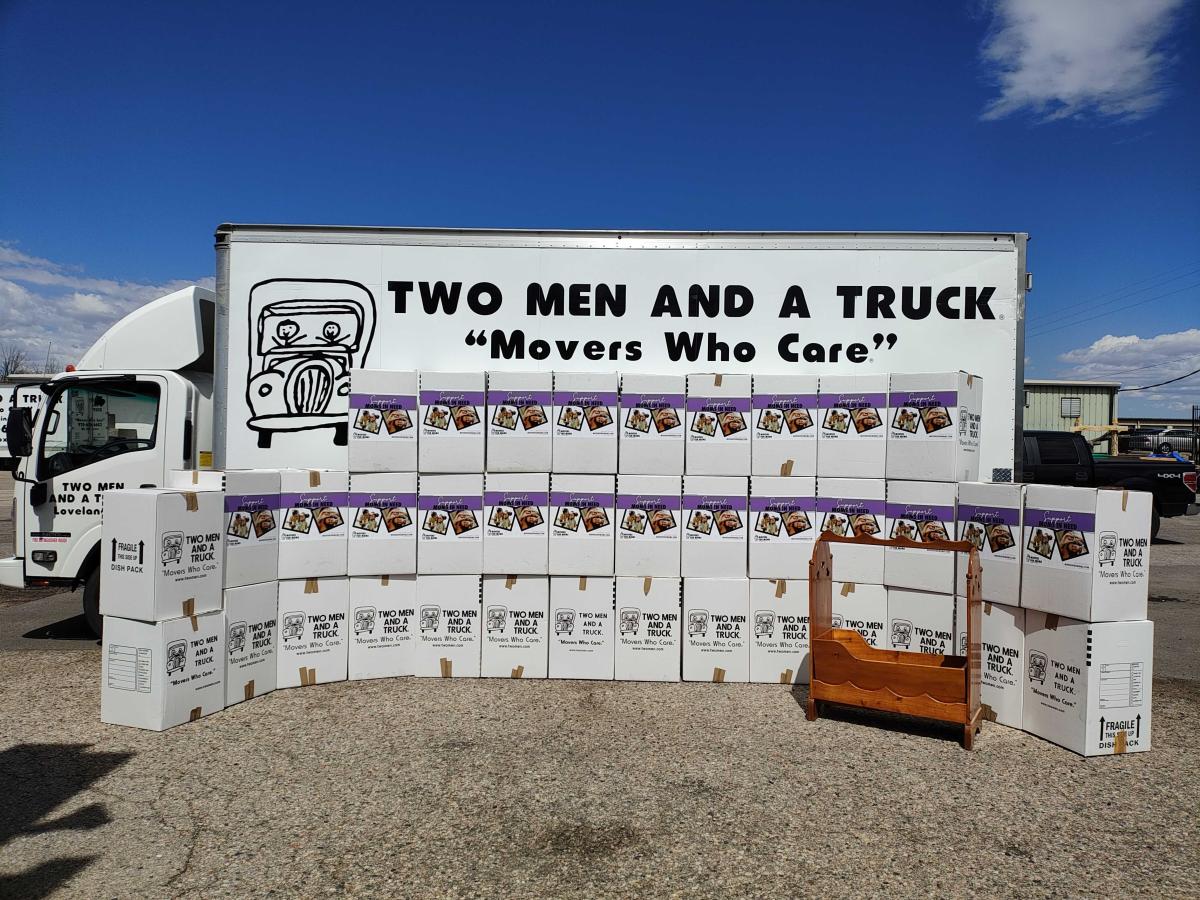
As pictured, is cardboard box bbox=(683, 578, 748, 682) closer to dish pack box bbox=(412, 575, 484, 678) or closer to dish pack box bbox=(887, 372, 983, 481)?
dish pack box bbox=(887, 372, 983, 481)

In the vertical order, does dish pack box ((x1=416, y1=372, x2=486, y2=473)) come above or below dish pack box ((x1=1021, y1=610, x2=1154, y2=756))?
above

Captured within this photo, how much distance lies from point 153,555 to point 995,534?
551 cm

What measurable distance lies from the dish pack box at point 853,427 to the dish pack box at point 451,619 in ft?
9.43

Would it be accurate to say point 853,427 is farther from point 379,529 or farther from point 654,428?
point 379,529

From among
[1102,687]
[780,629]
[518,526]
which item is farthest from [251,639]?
[1102,687]

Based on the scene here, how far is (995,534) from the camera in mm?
5121

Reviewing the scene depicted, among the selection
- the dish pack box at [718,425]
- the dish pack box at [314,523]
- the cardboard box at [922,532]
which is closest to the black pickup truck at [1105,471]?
the cardboard box at [922,532]

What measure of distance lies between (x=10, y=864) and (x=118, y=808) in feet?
1.79

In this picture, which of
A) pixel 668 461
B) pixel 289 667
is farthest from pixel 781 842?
pixel 289 667

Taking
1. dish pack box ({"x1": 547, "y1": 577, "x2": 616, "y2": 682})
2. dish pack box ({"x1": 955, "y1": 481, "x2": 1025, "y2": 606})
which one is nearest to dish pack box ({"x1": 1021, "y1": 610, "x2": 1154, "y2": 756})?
dish pack box ({"x1": 955, "y1": 481, "x2": 1025, "y2": 606})

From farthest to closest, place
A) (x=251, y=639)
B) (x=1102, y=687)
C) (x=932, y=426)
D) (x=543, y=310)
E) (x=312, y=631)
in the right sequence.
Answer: (x=543, y=310) → (x=312, y=631) → (x=932, y=426) → (x=251, y=639) → (x=1102, y=687)

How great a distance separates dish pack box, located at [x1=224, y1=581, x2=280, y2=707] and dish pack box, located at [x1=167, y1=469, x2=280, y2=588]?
0.09 metres

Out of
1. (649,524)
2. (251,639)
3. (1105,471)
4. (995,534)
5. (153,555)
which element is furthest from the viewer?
(1105,471)

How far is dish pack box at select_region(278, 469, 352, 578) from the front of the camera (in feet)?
18.5
